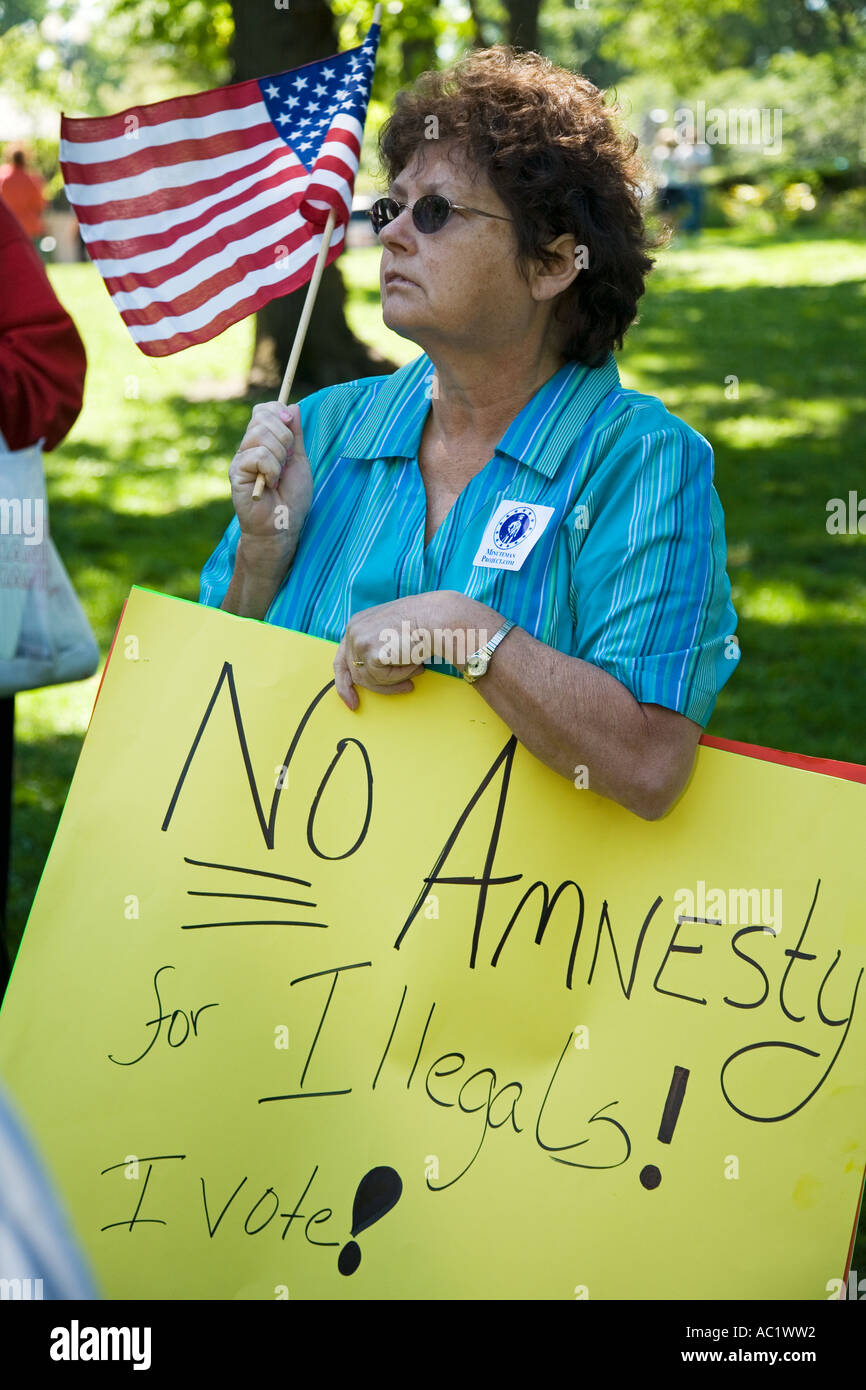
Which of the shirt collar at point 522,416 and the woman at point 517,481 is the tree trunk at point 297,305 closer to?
the shirt collar at point 522,416

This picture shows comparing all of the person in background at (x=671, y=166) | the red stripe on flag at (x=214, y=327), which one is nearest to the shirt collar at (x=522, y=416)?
the red stripe on flag at (x=214, y=327)

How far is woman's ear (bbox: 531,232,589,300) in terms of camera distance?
6.87 feet

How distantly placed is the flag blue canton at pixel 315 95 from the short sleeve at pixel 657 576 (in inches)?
39.2

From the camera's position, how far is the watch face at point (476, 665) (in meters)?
1.91

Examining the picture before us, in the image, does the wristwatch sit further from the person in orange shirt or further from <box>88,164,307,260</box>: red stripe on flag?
the person in orange shirt

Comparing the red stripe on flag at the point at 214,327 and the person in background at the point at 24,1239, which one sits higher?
the red stripe on flag at the point at 214,327

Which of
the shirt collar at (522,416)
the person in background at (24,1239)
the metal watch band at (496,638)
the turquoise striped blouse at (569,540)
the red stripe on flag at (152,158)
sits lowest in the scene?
the person in background at (24,1239)

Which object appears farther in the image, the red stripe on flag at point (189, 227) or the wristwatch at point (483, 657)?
the red stripe on flag at point (189, 227)

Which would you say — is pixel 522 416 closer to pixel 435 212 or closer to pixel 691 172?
pixel 435 212

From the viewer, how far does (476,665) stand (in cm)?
191

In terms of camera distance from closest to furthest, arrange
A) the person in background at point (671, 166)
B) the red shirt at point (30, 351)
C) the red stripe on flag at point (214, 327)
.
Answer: the red stripe on flag at point (214, 327)
the red shirt at point (30, 351)
the person in background at point (671, 166)

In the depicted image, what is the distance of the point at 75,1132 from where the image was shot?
200 cm

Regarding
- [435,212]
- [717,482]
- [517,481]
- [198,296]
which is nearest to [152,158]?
[198,296]

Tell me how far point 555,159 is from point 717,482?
20.9 feet
